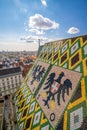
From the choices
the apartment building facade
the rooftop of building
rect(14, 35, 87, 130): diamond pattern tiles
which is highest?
rect(14, 35, 87, 130): diamond pattern tiles

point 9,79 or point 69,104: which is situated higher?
point 69,104

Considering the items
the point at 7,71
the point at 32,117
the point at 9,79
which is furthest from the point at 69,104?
the point at 7,71

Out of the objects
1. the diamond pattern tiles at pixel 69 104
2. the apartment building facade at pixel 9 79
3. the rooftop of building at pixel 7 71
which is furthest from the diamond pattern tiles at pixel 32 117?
the rooftop of building at pixel 7 71

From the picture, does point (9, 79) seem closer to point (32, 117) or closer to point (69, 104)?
point (32, 117)

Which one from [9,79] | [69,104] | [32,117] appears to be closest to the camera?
[69,104]

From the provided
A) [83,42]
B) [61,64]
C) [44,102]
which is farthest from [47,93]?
[83,42]

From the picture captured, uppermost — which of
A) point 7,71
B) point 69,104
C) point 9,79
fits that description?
point 69,104

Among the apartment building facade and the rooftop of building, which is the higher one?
the rooftop of building

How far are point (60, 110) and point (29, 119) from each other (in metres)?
3.00

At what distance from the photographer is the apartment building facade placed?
36156 mm

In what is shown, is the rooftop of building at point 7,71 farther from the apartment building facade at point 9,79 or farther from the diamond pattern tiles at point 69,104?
the diamond pattern tiles at point 69,104

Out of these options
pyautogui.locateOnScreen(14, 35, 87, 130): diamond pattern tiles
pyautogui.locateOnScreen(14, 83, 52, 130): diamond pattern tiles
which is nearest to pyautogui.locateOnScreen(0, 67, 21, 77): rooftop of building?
pyautogui.locateOnScreen(14, 35, 87, 130): diamond pattern tiles

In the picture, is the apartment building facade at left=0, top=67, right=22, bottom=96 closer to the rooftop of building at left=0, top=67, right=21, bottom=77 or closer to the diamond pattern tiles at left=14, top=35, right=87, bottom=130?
the rooftop of building at left=0, top=67, right=21, bottom=77

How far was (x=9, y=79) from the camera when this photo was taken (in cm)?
3688
